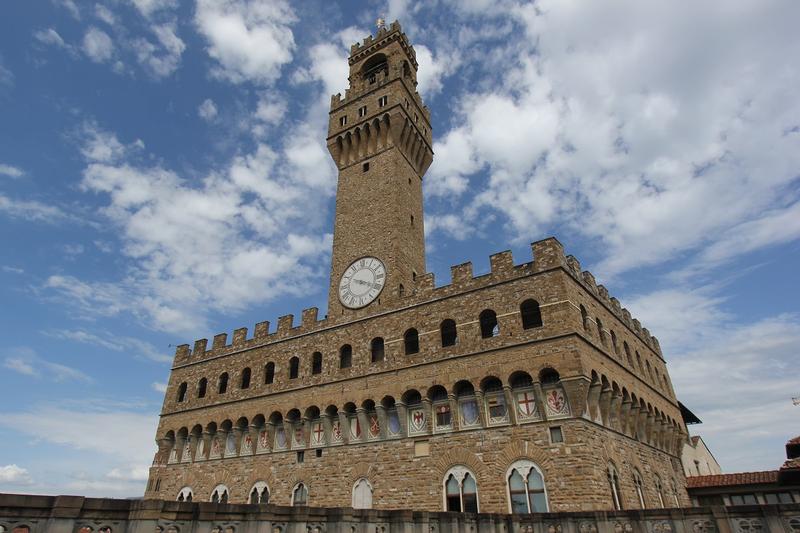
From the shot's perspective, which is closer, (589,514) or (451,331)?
(589,514)

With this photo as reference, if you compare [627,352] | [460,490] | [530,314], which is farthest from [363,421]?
[627,352]

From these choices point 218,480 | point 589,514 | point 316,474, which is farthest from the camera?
point 218,480

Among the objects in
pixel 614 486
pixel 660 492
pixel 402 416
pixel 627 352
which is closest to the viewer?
pixel 614 486

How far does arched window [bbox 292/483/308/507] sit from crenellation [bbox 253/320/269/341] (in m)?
7.97

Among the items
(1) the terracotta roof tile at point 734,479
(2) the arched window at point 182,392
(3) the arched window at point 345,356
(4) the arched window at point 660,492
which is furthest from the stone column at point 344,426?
(1) the terracotta roof tile at point 734,479

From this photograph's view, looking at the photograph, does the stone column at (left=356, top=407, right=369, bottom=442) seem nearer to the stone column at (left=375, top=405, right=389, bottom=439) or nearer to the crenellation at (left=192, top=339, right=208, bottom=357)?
the stone column at (left=375, top=405, right=389, bottom=439)

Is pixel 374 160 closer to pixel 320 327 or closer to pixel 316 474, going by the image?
pixel 320 327

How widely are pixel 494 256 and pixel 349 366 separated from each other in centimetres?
832

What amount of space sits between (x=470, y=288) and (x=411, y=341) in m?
3.59

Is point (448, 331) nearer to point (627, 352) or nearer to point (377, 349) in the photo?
point (377, 349)

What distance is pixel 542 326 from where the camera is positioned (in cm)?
1847

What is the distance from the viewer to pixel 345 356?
23281mm

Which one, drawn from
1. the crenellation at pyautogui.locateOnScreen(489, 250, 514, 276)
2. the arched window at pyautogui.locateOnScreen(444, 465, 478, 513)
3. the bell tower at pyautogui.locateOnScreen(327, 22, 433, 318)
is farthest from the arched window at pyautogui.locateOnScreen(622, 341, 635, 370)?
the bell tower at pyautogui.locateOnScreen(327, 22, 433, 318)

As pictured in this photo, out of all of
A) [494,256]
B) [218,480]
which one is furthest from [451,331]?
[218,480]
